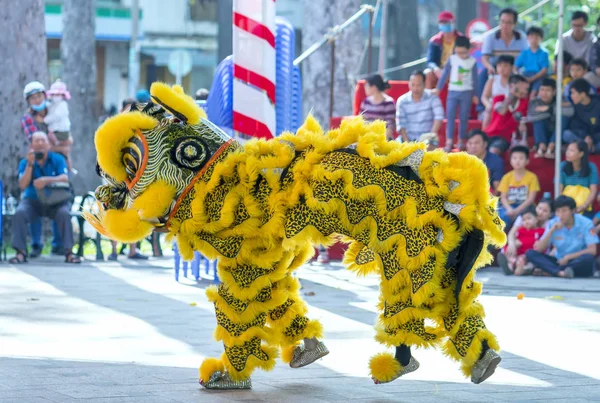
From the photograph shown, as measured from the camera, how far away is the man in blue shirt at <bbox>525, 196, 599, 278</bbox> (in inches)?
461

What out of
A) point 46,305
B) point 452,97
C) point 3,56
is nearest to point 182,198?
point 46,305

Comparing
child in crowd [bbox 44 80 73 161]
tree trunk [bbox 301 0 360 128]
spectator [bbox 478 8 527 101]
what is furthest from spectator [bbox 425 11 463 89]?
child in crowd [bbox 44 80 73 161]

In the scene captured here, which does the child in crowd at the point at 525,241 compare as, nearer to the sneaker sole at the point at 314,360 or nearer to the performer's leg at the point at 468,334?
the sneaker sole at the point at 314,360

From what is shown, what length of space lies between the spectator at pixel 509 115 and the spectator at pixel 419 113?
2.07 ft

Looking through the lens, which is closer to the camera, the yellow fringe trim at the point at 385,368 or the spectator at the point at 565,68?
the yellow fringe trim at the point at 385,368

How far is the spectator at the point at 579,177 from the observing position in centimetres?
1221

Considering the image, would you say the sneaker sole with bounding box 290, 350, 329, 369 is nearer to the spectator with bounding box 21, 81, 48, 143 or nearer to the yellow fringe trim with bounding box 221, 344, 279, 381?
the yellow fringe trim with bounding box 221, 344, 279, 381

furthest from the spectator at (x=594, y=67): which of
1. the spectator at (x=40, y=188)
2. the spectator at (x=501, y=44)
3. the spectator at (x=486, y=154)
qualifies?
the spectator at (x=40, y=188)

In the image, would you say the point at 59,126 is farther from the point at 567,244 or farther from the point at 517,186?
the point at 567,244

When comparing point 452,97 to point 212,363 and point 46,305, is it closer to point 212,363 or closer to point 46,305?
point 46,305

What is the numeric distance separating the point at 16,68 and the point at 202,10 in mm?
21974

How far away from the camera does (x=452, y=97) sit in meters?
13.6

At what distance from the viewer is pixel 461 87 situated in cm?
1356

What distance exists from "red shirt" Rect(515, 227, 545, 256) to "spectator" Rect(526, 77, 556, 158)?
1.11m
